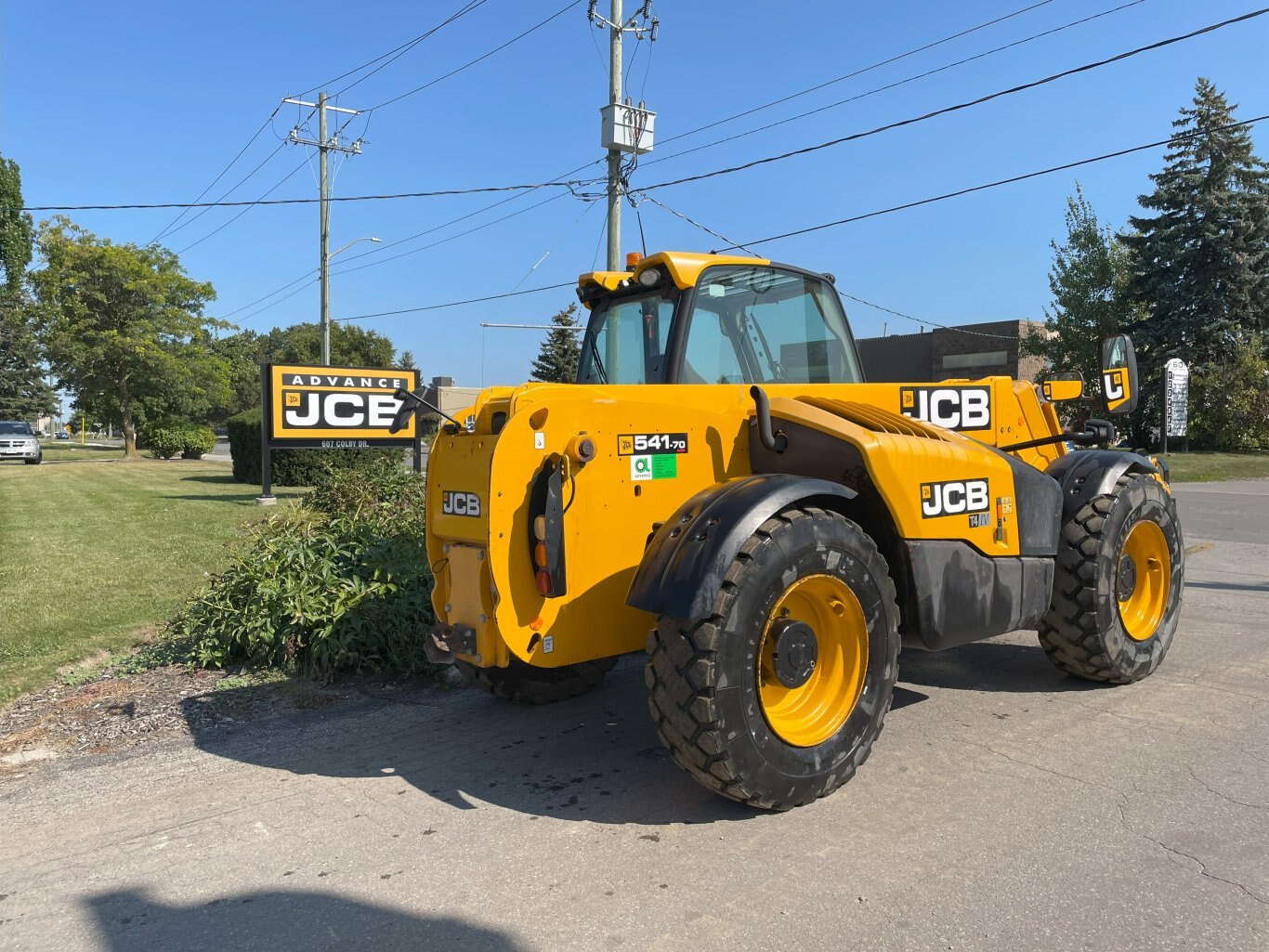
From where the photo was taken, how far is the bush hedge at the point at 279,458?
14.8 metres

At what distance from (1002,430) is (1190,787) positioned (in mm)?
2369

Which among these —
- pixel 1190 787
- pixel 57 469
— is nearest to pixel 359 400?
pixel 1190 787

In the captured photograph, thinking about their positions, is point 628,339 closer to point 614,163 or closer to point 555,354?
point 614,163

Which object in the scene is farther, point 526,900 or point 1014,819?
point 1014,819

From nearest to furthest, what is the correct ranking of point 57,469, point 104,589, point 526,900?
point 526,900
point 104,589
point 57,469

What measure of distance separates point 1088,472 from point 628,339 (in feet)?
9.09

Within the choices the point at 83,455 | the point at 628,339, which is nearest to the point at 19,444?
the point at 83,455

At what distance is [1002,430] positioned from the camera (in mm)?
5629

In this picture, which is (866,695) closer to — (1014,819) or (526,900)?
(1014,819)

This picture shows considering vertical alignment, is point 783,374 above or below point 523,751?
above

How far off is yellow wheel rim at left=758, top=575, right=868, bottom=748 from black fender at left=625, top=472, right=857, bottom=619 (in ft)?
1.27

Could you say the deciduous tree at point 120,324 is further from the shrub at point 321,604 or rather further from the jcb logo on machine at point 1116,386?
the jcb logo on machine at point 1116,386

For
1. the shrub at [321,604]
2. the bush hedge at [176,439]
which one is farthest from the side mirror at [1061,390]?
the bush hedge at [176,439]

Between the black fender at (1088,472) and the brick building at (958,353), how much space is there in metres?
34.5
